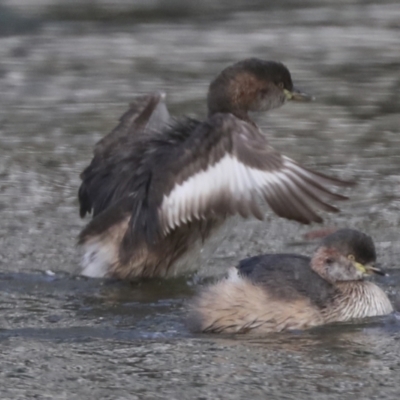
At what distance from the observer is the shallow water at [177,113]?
587 centimetres

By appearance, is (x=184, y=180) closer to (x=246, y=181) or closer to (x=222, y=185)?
(x=222, y=185)

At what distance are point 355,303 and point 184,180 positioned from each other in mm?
1213

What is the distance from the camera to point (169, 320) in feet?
22.9

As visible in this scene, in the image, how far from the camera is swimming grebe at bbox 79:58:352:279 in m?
7.09

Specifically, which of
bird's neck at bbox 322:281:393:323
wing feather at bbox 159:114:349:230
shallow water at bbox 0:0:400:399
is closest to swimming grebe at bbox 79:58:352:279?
wing feather at bbox 159:114:349:230

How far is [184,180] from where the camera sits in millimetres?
7305

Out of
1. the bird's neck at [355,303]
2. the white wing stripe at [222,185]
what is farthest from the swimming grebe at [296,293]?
the white wing stripe at [222,185]

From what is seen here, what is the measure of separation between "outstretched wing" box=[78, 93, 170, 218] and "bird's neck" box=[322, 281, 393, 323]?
1710 mm

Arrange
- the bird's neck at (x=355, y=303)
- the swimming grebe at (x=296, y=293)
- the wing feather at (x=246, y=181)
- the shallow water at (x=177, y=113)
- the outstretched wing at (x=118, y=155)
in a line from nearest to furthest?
1. the shallow water at (x=177, y=113)
2. the swimming grebe at (x=296, y=293)
3. the bird's neck at (x=355, y=303)
4. the wing feather at (x=246, y=181)
5. the outstretched wing at (x=118, y=155)

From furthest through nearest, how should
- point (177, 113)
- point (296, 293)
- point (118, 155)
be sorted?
point (177, 113) < point (118, 155) < point (296, 293)

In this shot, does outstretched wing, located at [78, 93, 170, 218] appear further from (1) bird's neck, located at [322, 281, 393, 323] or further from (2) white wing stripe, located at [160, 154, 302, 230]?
(1) bird's neck, located at [322, 281, 393, 323]

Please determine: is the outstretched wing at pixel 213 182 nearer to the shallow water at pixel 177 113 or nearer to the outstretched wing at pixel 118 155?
the outstretched wing at pixel 118 155

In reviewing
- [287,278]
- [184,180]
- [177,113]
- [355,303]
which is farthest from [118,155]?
[177,113]

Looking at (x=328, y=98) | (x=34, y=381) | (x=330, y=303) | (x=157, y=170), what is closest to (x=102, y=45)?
(x=328, y=98)
